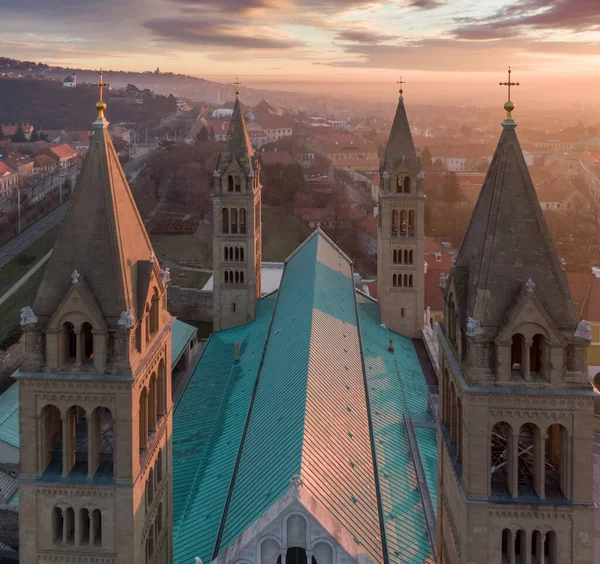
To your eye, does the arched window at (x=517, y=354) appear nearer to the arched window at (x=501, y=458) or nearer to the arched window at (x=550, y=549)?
the arched window at (x=501, y=458)

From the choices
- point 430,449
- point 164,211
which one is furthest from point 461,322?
point 164,211

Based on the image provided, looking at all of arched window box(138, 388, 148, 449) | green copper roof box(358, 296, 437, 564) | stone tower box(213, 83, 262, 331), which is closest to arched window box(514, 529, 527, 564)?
green copper roof box(358, 296, 437, 564)


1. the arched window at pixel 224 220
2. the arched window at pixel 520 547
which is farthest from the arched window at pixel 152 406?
the arched window at pixel 224 220

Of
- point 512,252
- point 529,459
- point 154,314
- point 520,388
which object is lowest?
point 529,459

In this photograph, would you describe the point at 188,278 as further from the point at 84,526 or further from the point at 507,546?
the point at 507,546

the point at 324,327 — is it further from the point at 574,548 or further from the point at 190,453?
the point at 574,548

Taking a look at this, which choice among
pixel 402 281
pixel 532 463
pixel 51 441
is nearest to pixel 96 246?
pixel 51 441
